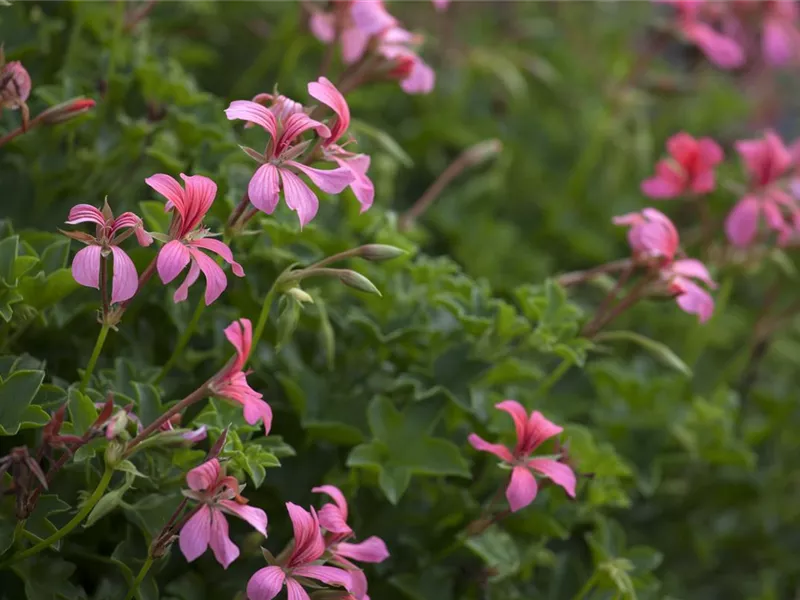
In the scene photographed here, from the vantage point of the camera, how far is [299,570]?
848 millimetres

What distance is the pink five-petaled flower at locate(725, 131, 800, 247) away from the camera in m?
1.36

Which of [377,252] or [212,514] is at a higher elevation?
[377,252]

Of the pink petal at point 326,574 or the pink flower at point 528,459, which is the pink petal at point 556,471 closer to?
the pink flower at point 528,459

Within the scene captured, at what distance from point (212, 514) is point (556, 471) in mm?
353

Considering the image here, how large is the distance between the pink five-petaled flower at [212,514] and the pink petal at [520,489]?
10.1 inches

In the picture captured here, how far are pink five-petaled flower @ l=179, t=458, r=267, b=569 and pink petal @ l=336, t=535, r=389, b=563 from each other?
0.12 m

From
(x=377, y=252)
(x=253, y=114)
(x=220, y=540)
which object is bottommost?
(x=220, y=540)

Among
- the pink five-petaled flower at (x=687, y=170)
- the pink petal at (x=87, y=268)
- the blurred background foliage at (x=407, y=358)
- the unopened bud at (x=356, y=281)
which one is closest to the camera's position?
the pink petal at (x=87, y=268)

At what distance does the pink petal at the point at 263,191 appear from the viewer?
81 cm

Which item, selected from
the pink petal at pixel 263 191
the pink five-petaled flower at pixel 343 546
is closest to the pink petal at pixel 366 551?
the pink five-petaled flower at pixel 343 546

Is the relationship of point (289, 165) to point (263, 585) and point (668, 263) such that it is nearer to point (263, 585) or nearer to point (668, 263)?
point (263, 585)

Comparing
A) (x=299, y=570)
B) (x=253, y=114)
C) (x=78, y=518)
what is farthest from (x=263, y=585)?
(x=253, y=114)

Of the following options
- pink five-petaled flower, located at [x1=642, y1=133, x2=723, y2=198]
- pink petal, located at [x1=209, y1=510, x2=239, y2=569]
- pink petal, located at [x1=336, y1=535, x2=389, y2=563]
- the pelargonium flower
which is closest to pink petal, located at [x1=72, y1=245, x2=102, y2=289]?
pink petal, located at [x1=209, y1=510, x2=239, y2=569]

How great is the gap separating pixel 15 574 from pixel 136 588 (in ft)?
0.55
